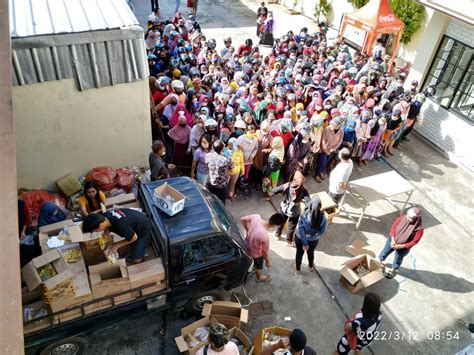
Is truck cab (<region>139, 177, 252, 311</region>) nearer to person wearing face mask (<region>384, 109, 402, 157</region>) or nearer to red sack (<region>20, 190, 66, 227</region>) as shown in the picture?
red sack (<region>20, 190, 66, 227</region>)

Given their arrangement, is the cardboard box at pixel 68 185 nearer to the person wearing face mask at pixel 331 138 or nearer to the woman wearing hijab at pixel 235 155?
the woman wearing hijab at pixel 235 155

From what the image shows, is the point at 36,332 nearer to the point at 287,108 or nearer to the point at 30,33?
the point at 30,33

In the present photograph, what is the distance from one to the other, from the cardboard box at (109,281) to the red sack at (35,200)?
2127mm

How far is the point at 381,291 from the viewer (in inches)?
258

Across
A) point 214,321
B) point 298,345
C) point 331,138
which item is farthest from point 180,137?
point 298,345

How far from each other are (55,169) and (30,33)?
232 centimetres

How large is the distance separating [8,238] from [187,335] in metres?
3.00

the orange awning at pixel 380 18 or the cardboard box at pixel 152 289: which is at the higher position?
the orange awning at pixel 380 18

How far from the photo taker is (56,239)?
4.79 metres

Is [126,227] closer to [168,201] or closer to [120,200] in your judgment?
[168,201]

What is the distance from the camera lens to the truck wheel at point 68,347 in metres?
4.65

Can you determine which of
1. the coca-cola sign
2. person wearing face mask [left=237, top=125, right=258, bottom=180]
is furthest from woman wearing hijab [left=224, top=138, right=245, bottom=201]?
the coca-cola sign

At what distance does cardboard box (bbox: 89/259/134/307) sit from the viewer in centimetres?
448

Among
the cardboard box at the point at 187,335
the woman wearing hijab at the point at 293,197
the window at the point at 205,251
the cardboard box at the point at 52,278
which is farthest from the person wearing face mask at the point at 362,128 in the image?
the cardboard box at the point at 52,278
